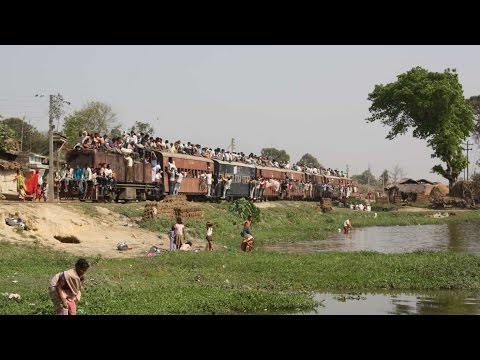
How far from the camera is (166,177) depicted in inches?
1340

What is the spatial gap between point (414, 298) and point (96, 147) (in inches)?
718

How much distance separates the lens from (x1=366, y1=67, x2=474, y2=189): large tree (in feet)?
200

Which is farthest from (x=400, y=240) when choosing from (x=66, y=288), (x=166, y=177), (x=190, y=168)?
(x=66, y=288)

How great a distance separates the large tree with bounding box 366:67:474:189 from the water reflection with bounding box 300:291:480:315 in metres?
48.4

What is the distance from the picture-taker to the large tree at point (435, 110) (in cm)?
6081

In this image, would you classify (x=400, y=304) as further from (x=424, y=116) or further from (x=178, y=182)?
(x=424, y=116)

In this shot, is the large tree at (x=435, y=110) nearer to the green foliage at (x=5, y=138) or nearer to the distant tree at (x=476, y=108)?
the distant tree at (x=476, y=108)

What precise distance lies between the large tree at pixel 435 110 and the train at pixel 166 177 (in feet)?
50.2

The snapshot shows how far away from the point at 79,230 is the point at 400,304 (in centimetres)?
1366

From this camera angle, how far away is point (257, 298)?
42.6ft

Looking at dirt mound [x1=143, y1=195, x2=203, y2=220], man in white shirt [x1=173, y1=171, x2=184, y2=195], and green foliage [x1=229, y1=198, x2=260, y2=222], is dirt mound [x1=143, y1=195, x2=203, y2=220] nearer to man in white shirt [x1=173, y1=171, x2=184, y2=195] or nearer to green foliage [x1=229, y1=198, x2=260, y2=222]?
man in white shirt [x1=173, y1=171, x2=184, y2=195]

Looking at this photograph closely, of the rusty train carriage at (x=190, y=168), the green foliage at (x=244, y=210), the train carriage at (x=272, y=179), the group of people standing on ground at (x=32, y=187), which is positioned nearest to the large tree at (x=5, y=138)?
the group of people standing on ground at (x=32, y=187)
